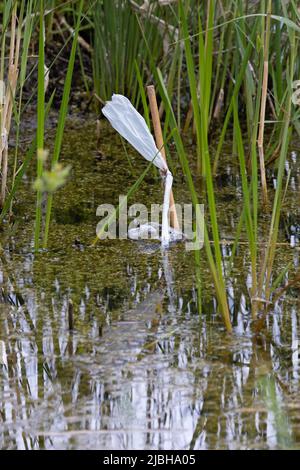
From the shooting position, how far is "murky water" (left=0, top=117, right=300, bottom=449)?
1162 mm

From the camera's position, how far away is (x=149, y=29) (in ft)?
8.20

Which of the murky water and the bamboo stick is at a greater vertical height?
the bamboo stick

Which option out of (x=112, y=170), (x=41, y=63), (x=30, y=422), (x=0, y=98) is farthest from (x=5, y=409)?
(x=112, y=170)

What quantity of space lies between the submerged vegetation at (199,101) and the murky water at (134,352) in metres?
0.02

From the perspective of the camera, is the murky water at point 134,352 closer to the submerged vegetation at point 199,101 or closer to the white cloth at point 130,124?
the submerged vegetation at point 199,101

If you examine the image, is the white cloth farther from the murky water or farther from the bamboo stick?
the murky water

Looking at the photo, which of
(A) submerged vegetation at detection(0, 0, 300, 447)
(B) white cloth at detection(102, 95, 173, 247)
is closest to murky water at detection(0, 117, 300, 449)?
(A) submerged vegetation at detection(0, 0, 300, 447)

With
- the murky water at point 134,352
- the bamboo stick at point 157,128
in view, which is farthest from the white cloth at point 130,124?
the murky water at point 134,352

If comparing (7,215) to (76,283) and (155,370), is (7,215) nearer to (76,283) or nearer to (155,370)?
(76,283)

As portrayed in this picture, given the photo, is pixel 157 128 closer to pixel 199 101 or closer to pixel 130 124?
pixel 130 124

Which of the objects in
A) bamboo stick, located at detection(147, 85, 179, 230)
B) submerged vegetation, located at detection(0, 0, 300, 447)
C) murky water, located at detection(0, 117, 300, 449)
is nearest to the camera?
murky water, located at detection(0, 117, 300, 449)

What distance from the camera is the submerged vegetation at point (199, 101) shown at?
1.44m

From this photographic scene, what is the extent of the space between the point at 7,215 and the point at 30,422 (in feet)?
2.90

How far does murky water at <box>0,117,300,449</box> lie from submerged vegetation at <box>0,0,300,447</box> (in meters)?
0.02
